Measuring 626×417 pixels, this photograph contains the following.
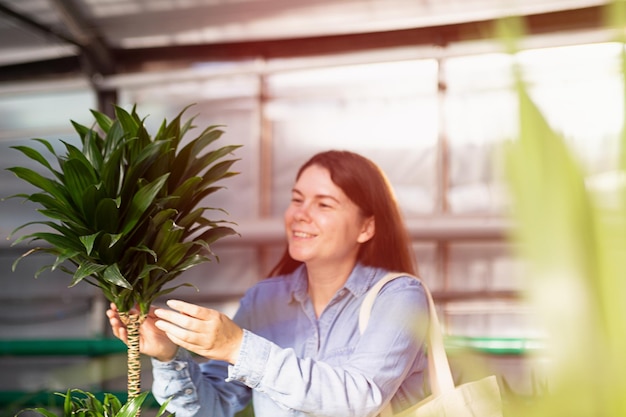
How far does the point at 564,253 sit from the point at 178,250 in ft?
5.96

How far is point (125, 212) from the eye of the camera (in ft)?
6.59

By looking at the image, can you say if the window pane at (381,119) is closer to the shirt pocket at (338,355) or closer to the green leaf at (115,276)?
the shirt pocket at (338,355)

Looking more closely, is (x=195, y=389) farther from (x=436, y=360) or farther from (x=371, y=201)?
(x=371, y=201)

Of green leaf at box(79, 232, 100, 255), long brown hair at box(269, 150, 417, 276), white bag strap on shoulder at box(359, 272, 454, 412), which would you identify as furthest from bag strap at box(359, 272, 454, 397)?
green leaf at box(79, 232, 100, 255)

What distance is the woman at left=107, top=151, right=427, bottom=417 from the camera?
6.36 feet

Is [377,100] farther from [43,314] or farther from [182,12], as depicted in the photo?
[43,314]

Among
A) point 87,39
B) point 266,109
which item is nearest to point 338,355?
point 266,109

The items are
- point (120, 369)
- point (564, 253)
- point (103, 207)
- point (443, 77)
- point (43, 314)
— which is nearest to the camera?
point (564, 253)

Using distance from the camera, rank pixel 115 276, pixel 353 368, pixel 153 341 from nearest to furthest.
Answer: pixel 115 276
pixel 153 341
pixel 353 368

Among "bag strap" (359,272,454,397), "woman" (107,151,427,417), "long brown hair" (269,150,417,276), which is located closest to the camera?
"woman" (107,151,427,417)

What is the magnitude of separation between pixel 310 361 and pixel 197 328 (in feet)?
1.21

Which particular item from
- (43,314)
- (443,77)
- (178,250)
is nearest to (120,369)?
(43,314)

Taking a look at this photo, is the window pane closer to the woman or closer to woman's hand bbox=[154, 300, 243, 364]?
the woman

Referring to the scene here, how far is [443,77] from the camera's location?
5.93 metres
